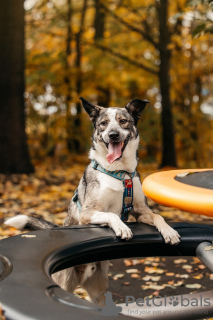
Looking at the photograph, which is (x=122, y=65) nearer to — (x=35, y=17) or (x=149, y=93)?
(x=149, y=93)

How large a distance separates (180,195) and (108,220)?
69cm

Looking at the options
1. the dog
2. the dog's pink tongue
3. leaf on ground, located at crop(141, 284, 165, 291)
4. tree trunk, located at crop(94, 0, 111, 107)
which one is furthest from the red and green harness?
tree trunk, located at crop(94, 0, 111, 107)

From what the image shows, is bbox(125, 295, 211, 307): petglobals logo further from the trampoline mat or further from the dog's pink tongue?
the dog's pink tongue

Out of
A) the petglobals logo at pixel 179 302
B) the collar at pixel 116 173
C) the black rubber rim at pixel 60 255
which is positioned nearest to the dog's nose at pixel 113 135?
the collar at pixel 116 173

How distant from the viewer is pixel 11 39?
9.90m

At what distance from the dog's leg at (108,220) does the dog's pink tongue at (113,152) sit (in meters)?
0.43

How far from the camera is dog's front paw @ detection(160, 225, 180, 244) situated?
3033 mm

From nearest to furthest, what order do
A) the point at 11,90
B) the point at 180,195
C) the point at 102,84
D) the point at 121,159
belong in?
the point at 180,195 < the point at 121,159 < the point at 11,90 < the point at 102,84

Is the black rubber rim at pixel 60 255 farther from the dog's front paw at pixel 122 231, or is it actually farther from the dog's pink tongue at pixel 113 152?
the dog's pink tongue at pixel 113 152

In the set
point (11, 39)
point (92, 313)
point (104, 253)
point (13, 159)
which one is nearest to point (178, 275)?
point (104, 253)

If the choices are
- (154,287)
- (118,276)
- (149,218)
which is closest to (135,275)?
(118,276)

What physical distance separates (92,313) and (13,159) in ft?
27.3

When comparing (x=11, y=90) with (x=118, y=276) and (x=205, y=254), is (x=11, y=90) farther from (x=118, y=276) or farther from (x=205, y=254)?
(x=205, y=254)

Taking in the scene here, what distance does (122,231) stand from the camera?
9.63 ft
